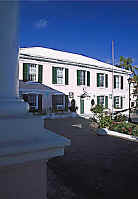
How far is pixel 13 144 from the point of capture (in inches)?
40.5

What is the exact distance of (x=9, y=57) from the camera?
129 centimetres

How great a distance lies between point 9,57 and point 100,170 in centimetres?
416

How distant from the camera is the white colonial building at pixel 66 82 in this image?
14273 millimetres

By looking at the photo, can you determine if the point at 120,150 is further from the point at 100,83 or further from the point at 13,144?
the point at 100,83

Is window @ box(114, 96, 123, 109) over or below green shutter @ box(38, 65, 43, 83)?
below

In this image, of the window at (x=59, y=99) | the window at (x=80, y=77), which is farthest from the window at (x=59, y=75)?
the window at (x=80, y=77)

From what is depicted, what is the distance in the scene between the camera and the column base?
3.94 ft

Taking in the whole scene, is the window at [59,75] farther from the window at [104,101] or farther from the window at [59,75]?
the window at [104,101]

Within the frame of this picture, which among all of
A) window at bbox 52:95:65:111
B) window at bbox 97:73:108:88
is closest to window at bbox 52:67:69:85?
window at bbox 52:95:65:111

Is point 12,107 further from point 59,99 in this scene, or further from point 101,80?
point 101,80

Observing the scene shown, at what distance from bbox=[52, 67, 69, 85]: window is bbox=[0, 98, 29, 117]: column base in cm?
1408

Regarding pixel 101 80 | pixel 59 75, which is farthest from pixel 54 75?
pixel 101 80

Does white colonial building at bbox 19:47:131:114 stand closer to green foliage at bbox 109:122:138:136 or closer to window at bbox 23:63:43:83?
window at bbox 23:63:43:83

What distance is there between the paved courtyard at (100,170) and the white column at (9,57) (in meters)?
2.98
